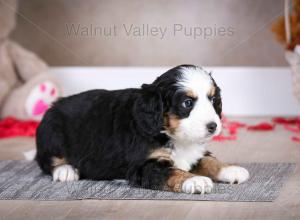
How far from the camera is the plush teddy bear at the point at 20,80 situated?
4.55m

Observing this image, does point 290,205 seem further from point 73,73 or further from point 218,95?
point 73,73

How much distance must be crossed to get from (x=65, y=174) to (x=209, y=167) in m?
0.63

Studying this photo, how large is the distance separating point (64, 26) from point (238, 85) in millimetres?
1356

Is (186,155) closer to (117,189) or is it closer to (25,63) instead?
(117,189)

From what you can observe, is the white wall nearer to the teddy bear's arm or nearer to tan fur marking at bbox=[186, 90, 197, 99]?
the teddy bear's arm

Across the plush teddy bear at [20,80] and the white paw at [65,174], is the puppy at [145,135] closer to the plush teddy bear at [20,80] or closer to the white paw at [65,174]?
the white paw at [65,174]

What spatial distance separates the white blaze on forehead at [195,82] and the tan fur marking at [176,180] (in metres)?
0.32

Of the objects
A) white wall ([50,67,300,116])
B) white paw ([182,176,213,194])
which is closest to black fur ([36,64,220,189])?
white paw ([182,176,213,194])

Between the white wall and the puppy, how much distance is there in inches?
74.7

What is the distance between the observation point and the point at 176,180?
8.46 ft

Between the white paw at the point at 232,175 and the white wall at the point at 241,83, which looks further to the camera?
A: the white wall at the point at 241,83

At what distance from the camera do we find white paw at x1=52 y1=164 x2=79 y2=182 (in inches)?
114

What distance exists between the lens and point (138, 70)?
16.1 ft

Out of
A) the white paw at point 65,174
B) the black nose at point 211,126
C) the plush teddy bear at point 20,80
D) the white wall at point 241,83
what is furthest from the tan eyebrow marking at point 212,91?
the white wall at point 241,83
